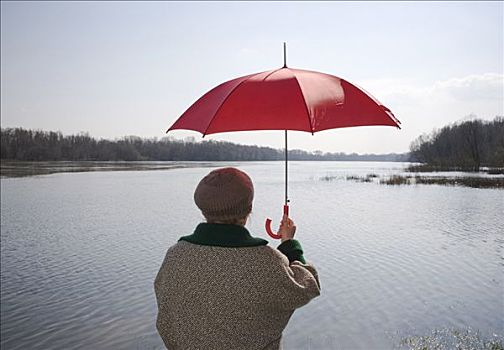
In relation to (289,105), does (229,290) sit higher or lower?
lower

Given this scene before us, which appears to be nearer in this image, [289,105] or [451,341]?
[289,105]

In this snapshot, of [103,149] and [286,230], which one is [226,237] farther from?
[103,149]

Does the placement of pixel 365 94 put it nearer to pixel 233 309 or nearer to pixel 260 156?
pixel 233 309

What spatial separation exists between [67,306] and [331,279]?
5.85m

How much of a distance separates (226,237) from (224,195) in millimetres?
196

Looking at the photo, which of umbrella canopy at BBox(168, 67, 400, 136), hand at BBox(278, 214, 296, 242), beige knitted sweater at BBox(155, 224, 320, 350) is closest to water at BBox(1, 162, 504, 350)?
umbrella canopy at BBox(168, 67, 400, 136)

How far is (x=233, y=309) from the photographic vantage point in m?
2.19

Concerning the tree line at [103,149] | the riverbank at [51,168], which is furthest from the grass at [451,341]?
the tree line at [103,149]

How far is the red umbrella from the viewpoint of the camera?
2.96 meters

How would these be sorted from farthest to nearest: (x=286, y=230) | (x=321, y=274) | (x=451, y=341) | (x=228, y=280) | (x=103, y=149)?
(x=103, y=149)
(x=321, y=274)
(x=451, y=341)
(x=286, y=230)
(x=228, y=280)

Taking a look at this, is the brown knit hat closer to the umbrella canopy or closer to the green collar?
the green collar

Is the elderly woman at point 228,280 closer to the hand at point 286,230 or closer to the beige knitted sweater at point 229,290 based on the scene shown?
the beige knitted sweater at point 229,290

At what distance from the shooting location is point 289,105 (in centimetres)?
295

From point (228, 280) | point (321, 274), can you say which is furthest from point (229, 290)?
point (321, 274)
